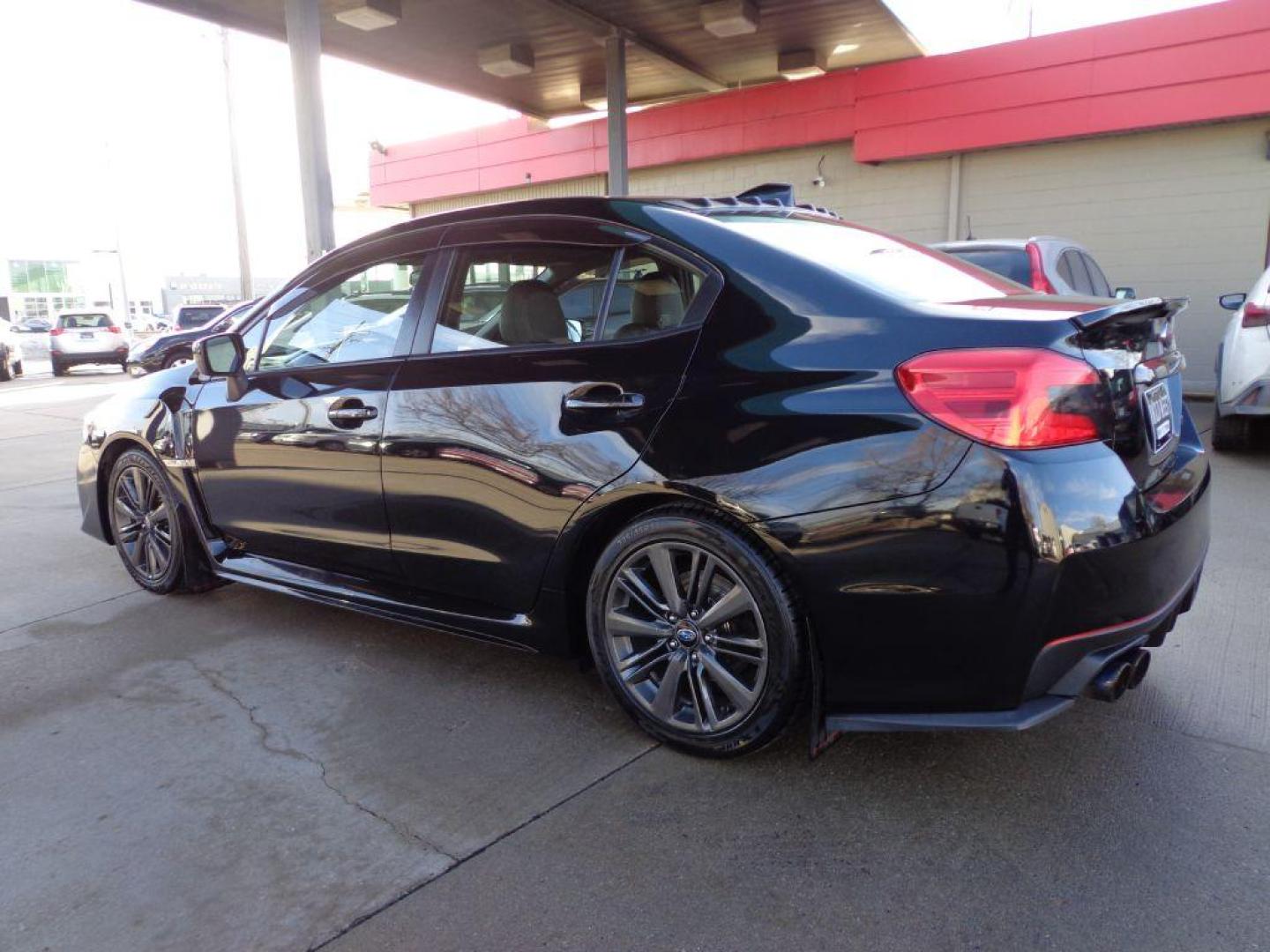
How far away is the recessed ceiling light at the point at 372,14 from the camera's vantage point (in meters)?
11.0

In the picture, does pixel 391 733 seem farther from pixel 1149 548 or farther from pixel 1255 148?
pixel 1255 148

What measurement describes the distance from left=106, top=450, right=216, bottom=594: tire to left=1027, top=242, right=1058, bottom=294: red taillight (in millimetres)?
5278

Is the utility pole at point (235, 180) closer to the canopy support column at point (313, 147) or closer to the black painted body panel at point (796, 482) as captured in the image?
the canopy support column at point (313, 147)

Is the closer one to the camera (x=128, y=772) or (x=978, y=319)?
(x=978, y=319)

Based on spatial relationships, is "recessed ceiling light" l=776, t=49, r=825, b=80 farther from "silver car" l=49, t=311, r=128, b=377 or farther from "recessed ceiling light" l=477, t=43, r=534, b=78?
"silver car" l=49, t=311, r=128, b=377

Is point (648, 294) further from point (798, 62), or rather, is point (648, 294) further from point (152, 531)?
point (798, 62)

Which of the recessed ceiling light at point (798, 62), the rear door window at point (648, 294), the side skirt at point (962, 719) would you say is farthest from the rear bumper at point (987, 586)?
the recessed ceiling light at point (798, 62)

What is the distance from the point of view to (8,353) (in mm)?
21609

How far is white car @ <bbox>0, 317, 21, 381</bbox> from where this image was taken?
21406 millimetres

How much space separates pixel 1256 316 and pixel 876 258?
511cm

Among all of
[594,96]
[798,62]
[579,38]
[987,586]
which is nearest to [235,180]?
[594,96]

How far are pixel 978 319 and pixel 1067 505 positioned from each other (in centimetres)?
50

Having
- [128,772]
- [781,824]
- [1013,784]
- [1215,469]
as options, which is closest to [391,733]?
[128,772]

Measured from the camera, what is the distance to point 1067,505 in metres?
2.14
